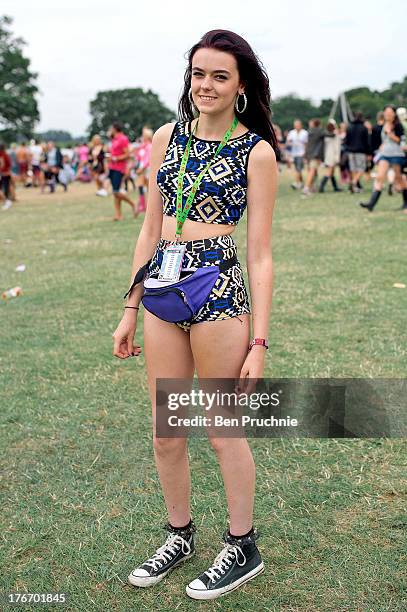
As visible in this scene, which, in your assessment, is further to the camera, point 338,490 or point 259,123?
point 338,490

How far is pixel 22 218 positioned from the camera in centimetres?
1736

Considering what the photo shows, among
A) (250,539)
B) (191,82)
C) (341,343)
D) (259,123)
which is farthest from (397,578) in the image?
(341,343)

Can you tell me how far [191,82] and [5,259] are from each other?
8.82 meters

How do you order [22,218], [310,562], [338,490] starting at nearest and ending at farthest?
[310,562], [338,490], [22,218]

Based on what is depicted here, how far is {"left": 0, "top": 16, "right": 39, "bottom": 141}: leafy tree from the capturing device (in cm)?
5250

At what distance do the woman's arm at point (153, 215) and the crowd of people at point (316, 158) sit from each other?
454cm

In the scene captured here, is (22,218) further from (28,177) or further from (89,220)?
(28,177)

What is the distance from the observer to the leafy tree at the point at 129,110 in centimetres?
9019

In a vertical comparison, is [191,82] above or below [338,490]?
above

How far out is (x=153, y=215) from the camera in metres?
2.81

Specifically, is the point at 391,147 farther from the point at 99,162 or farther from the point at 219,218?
the point at 99,162

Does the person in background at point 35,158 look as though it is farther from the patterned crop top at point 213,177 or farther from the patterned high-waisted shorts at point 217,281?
the patterned high-waisted shorts at point 217,281

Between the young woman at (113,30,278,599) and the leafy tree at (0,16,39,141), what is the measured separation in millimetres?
52868

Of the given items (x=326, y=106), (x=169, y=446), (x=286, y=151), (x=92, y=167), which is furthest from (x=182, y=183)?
(x=326, y=106)
